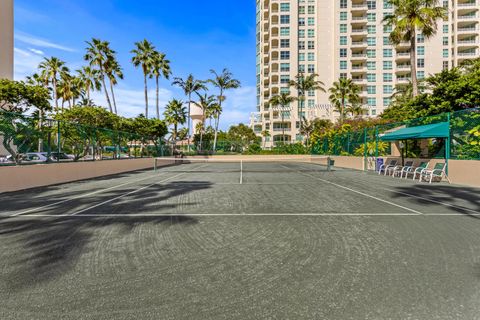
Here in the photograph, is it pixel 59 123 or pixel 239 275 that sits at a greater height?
pixel 59 123

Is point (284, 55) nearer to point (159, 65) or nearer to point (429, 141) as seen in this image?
point (159, 65)

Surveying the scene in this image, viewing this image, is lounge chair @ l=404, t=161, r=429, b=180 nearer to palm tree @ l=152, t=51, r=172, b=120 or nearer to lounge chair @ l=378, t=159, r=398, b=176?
lounge chair @ l=378, t=159, r=398, b=176

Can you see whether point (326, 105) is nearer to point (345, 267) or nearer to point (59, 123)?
point (59, 123)

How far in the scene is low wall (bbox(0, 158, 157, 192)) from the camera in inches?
462

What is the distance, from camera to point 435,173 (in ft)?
47.7

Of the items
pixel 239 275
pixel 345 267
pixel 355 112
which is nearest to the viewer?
pixel 239 275

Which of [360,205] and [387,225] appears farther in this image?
[360,205]

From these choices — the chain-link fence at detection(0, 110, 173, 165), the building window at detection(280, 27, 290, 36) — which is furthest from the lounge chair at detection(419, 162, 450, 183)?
the building window at detection(280, 27, 290, 36)

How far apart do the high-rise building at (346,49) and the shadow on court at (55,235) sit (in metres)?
68.6

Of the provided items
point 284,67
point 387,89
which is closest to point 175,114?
point 284,67

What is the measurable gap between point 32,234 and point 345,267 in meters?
6.21

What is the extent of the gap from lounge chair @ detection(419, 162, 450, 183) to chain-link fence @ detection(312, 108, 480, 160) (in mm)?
634

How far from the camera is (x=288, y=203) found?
871 cm

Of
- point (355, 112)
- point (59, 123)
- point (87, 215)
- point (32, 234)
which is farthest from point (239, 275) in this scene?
point (355, 112)
